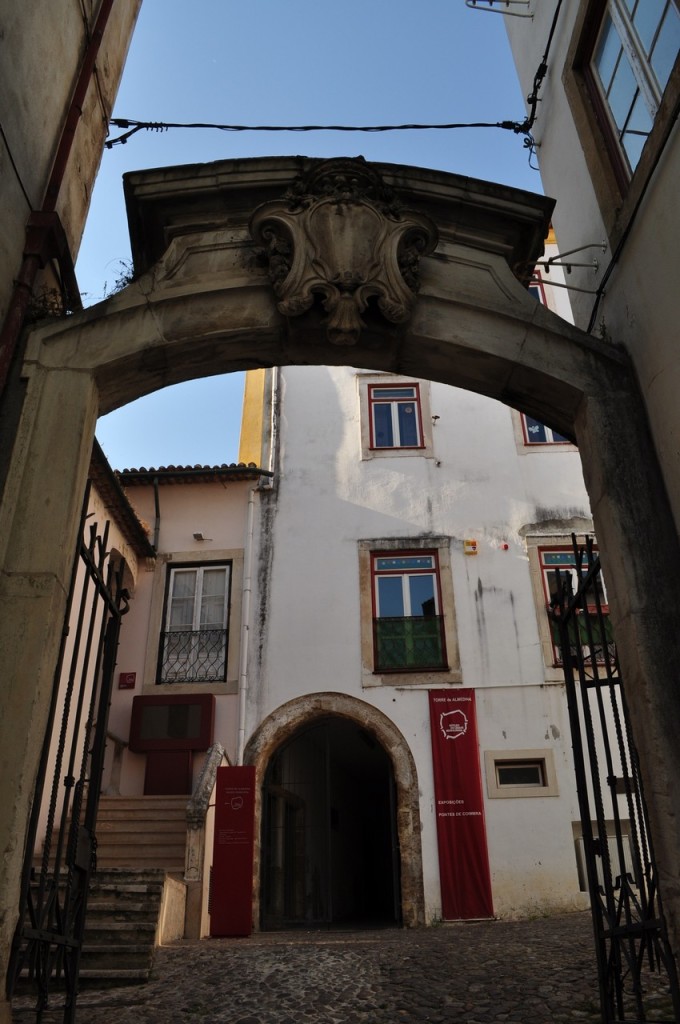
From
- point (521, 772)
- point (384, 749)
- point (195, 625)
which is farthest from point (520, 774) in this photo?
point (195, 625)

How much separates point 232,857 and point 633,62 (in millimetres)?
8449

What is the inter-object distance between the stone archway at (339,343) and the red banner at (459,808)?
26.5ft

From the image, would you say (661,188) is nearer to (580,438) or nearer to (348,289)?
(580,438)

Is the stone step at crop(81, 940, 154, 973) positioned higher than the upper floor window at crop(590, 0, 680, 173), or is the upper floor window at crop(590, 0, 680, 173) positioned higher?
the upper floor window at crop(590, 0, 680, 173)

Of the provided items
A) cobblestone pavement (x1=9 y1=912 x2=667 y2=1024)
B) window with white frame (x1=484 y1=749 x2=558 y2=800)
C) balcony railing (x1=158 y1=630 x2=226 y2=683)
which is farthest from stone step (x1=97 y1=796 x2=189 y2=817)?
window with white frame (x1=484 y1=749 x2=558 y2=800)

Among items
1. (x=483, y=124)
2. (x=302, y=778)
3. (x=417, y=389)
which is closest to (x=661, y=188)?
(x=483, y=124)

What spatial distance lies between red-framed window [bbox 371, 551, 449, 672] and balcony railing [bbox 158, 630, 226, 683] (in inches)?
98.3

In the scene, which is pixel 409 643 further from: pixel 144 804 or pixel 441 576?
pixel 144 804

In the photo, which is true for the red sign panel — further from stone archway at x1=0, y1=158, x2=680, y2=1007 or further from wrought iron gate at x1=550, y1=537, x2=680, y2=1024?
stone archway at x1=0, y1=158, x2=680, y2=1007

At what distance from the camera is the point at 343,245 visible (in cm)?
500

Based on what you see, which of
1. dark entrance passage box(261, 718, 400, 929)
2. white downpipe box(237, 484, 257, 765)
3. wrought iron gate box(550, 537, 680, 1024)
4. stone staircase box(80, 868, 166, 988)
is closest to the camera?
wrought iron gate box(550, 537, 680, 1024)

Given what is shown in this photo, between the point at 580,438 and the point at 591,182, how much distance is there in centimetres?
185

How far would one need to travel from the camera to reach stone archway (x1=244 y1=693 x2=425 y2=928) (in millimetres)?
11469

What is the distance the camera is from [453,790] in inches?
472
